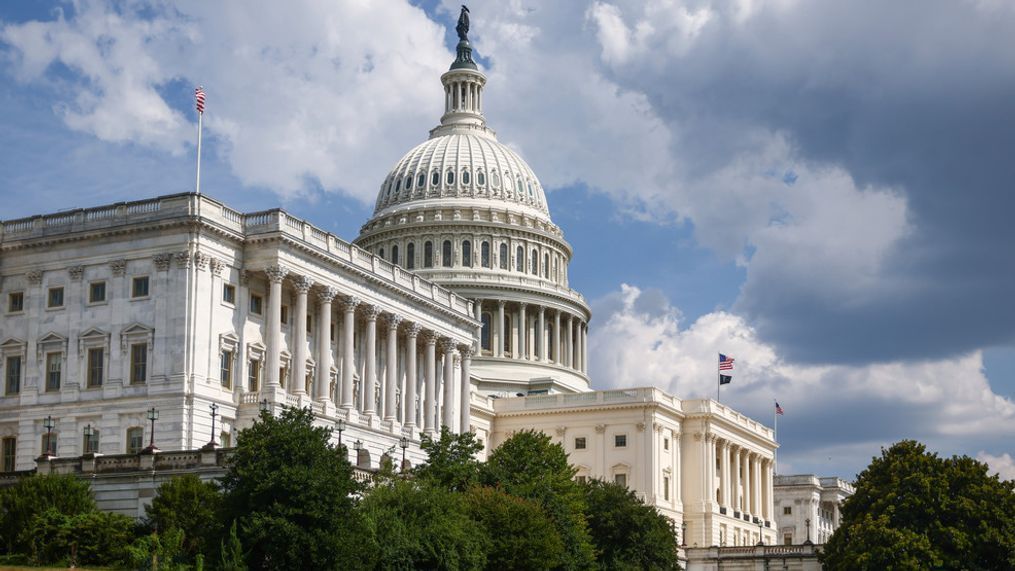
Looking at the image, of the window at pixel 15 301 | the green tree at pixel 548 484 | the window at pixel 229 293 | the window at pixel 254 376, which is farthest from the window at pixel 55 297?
the green tree at pixel 548 484

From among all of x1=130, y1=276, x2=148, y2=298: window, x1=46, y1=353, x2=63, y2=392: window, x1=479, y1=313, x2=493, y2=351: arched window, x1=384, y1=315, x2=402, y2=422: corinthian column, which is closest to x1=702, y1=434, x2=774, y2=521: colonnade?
x1=479, y1=313, x2=493, y2=351: arched window

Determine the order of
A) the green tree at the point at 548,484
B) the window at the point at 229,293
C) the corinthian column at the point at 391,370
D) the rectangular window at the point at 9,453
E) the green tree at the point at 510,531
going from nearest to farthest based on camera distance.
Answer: the green tree at the point at 510,531 < the green tree at the point at 548,484 < the rectangular window at the point at 9,453 < the window at the point at 229,293 < the corinthian column at the point at 391,370

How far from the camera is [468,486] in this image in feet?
285

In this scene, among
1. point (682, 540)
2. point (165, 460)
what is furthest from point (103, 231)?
point (682, 540)

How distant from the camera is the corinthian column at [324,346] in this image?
108 meters

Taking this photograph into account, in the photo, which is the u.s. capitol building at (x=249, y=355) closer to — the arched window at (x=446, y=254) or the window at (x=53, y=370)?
the window at (x=53, y=370)

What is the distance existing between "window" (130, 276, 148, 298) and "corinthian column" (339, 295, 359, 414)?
1621cm

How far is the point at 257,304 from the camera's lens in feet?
345

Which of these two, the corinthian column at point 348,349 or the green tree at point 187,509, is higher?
the corinthian column at point 348,349

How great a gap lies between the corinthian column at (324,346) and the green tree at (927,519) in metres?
35.2

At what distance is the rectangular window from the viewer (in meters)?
100

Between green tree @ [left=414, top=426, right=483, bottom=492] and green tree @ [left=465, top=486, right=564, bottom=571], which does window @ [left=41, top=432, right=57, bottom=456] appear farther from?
green tree @ [left=465, top=486, right=564, bottom=571]

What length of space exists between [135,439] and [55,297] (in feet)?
37.8

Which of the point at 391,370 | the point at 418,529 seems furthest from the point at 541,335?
the point at 418,529
